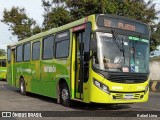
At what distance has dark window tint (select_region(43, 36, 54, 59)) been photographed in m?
15.1

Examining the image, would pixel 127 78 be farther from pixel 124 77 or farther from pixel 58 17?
pixel 58 17

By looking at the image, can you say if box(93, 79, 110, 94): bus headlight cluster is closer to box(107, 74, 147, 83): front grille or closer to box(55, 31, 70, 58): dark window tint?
box(107, 74, 147, 83): front grille

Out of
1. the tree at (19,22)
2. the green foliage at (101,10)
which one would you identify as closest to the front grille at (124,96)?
the green foliage at (101,10)

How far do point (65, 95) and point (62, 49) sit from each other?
1729mm

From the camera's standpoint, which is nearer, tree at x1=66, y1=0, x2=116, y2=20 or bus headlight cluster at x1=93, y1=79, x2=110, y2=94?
bus headlight cluster at x1=93, y1=79, x2=110, y2=94

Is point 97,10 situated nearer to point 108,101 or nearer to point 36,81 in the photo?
point 36,81

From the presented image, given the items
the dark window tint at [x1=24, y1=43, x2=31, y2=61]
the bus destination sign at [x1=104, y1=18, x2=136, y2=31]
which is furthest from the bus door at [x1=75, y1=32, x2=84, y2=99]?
the dark window tint at [x1=24, y1=43, x2=31, y2=61]

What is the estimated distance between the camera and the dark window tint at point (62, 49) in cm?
1348

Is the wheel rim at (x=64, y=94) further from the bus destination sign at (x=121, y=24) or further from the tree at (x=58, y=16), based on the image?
the tree at (x=58, y=16)

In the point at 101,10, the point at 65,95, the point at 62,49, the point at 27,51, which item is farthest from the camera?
the point at 101,10

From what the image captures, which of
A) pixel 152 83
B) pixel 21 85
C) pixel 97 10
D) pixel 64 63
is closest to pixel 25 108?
pixel 64 63

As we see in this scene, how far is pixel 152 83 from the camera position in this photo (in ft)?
72.7

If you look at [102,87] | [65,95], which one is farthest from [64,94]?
[102,87]

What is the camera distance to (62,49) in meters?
13.9
